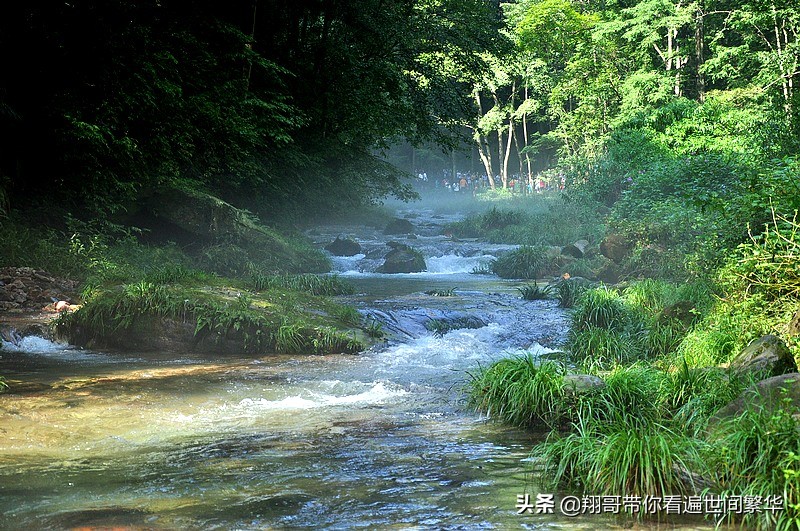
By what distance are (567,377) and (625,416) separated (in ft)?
3.65

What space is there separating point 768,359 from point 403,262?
642 inches

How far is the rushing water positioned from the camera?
4770mm

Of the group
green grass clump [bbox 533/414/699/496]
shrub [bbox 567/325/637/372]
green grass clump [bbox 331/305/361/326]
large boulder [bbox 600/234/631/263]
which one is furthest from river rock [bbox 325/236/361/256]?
green grass clump [bbox 533/414/699/496]

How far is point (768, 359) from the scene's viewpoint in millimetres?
6547

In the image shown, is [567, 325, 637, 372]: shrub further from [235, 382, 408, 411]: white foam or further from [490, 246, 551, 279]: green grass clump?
[490, 246, 551, 279]: green grass clump

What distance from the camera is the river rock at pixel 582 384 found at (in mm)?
7070

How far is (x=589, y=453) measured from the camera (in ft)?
17.1

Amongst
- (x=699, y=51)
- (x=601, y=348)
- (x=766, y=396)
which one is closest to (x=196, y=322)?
(x=601, y=348)

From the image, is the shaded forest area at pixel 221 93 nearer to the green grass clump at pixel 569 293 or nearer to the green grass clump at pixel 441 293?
the green grass clump at pixel 441 293

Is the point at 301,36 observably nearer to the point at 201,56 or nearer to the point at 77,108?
the point at 201,56

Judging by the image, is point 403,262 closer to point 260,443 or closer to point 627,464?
point 260,443

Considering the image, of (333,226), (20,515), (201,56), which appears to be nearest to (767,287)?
(20,515)

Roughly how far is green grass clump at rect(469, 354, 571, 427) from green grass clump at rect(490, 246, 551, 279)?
1270 cm

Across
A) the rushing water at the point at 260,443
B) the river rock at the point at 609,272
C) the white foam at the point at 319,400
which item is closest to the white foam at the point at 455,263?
the river rock at the point at 609,272
